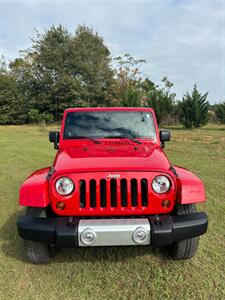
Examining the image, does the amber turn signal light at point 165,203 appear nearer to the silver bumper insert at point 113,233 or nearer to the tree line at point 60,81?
the silver bumper insert at point 113,233

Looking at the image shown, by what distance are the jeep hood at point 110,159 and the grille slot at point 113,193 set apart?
120mm

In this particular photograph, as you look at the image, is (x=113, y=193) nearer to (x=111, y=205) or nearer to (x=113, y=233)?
(x=111, y=205)

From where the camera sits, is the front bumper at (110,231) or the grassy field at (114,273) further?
the grassy field at (114,273)

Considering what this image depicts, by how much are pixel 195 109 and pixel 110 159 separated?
2337 centimetres

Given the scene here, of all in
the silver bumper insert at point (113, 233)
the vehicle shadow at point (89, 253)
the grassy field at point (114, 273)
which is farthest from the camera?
the vehicle shadow at point (89, 253)

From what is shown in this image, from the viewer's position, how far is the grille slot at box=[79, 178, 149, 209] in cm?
242

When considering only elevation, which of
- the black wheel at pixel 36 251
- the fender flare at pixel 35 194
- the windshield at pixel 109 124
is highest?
the windshield at pixel 109 124

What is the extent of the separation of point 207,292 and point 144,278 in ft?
1.94

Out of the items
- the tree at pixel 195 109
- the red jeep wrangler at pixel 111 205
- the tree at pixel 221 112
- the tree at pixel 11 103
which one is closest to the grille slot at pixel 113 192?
the red jeep wrangler at pixel 111 205

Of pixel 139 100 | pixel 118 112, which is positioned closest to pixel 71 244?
pixel 118 112

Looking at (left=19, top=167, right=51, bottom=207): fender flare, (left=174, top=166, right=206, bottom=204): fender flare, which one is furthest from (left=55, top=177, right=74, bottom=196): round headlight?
(left=174, top=166, right=206, bottom=204): fender flare

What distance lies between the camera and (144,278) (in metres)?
2.62

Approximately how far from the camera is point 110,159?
2.66 metres

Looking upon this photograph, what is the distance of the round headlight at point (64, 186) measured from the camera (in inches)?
96.3
